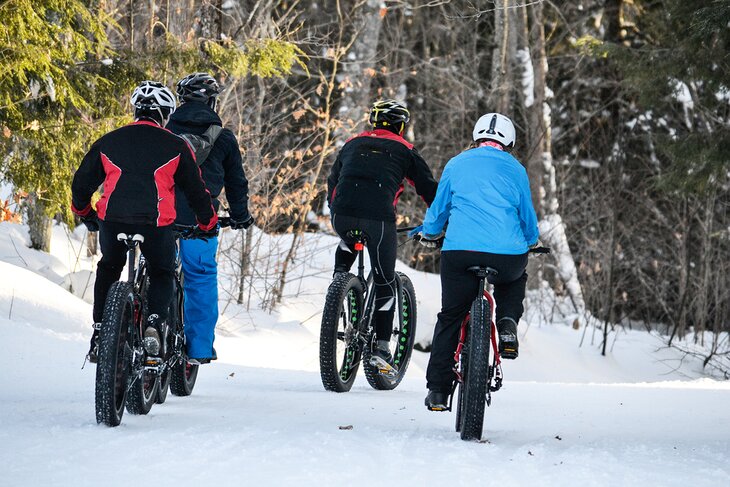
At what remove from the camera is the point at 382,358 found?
7855 mm

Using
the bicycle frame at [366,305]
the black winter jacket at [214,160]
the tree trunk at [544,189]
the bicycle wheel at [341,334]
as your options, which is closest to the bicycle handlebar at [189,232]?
the black winter jacket at [214,160]

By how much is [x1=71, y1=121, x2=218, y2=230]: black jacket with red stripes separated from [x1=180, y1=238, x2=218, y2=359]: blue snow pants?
101cm

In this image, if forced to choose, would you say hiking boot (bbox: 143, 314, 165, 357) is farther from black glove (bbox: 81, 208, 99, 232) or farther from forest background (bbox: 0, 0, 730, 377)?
forest background (bbox: 0, 0, 730, 377)

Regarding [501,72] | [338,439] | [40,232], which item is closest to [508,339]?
[338,439]

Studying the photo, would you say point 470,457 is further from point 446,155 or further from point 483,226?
point 446,155

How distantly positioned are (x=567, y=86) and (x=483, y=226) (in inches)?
→ 879

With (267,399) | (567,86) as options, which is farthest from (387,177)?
(567,86)

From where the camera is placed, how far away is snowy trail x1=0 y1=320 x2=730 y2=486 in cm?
465

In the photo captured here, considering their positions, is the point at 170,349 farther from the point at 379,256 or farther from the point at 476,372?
the point at 476,372

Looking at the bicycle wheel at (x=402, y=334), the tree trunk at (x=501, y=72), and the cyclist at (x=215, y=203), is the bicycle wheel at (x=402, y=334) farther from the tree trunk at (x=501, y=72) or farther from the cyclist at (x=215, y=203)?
the tree trunk at (x=501, y=72)

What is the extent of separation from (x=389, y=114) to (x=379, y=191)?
62 centimetres

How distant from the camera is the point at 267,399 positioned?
23.9 feet

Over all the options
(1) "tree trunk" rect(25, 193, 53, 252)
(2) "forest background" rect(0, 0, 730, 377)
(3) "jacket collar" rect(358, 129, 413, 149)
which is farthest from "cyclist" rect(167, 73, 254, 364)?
(1) "tree trunk" rect(25, 193, 53, 252)

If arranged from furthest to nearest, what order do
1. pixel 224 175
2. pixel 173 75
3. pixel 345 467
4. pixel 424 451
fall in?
pixel 173 75
pixel 224 175
pixel 424 451
pixel 345 467
